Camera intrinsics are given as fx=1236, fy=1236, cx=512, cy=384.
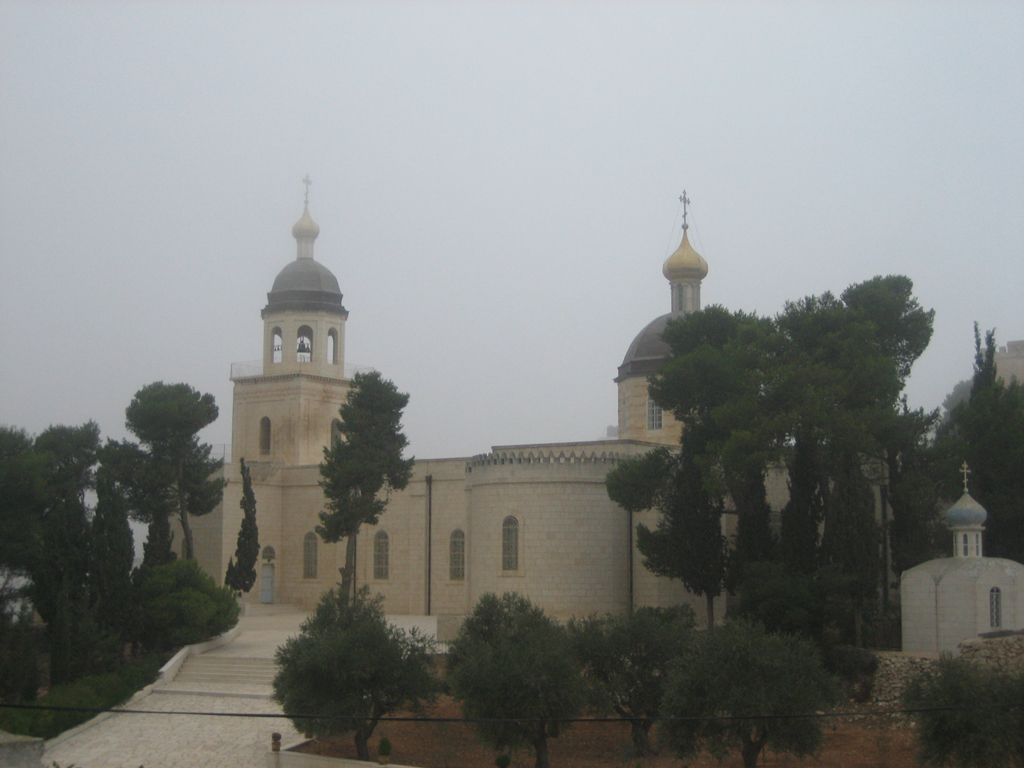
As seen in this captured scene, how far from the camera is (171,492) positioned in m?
31.7

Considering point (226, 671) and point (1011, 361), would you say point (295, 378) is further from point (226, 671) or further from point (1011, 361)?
point (1011, 361)

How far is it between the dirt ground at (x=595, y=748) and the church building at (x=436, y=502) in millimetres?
6376

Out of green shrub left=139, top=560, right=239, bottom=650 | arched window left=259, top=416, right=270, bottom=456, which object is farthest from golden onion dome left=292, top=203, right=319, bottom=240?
green shrub left=139, top=560, right=239, bottom=650

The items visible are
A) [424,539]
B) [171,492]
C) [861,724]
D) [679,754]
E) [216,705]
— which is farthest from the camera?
[424,539]

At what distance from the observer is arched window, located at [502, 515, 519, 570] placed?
2967 centimetres

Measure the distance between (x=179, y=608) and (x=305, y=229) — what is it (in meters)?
18.1

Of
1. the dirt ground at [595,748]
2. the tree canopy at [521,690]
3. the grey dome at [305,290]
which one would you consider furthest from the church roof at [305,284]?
the tree canopy at [521,690]

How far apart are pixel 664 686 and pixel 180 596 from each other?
42.6 feet

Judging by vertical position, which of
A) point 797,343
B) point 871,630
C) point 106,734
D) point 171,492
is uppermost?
point 797,343

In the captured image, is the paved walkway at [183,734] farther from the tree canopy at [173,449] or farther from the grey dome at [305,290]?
the grey dome at [305,290]

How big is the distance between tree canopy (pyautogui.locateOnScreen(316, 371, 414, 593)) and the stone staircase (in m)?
4.29

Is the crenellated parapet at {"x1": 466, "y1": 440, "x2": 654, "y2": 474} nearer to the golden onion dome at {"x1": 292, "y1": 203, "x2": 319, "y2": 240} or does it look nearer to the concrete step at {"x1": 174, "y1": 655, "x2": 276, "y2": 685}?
the concrete step at {"x1": 174, "y1": 655, "x2": 276, "y2": 685}

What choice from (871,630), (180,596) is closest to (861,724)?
(871,630)

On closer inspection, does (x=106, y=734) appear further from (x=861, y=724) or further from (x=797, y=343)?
(x=797, y=343)
